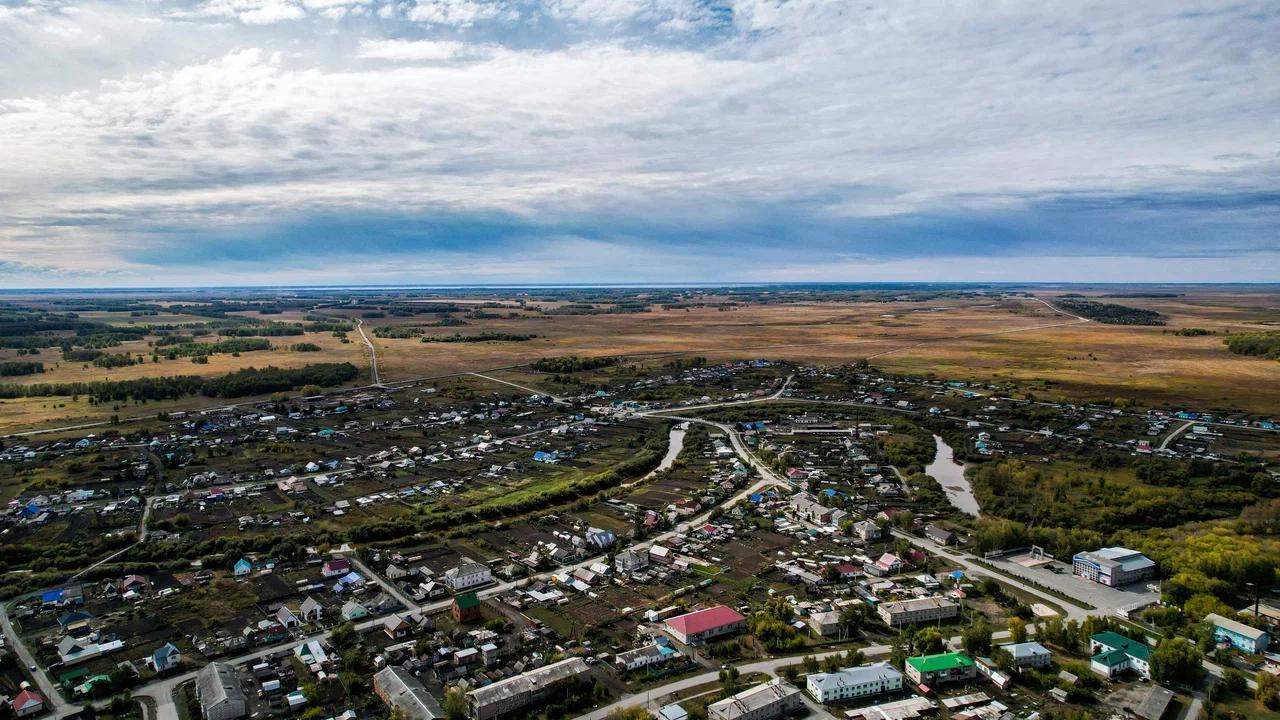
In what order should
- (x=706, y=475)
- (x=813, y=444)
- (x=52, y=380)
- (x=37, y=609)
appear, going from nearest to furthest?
(x=37, y=609) → (x=706, y=475) → (x=813, y=444) → (x=52, y=380)

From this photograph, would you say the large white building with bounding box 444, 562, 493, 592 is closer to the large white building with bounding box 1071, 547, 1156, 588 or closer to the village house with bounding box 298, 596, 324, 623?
the village house with bounding box 298, 596, 324, 623

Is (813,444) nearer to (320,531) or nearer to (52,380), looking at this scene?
(320,531)

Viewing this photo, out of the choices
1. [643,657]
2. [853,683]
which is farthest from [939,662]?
[643,657]

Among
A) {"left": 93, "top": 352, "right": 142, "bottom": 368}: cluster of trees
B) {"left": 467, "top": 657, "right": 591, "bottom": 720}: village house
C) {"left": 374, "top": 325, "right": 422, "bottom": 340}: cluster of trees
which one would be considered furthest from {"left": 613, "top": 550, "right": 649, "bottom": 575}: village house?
{"left": 374, "top": 325, "right": 422, "bottom": 340}: cluster of trees

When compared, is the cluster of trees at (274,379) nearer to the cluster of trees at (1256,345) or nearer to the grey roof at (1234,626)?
the grey roof at (1234,626)

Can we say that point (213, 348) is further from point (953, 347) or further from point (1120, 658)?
Result: point (1120, 658)

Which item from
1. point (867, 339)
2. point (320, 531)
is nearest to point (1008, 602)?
point (320, 531)
